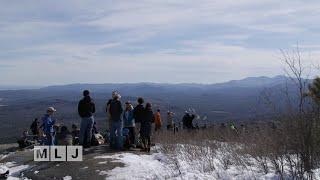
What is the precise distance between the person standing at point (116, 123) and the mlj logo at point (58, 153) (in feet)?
4.40

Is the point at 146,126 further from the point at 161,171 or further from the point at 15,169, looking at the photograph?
the point at 15,169

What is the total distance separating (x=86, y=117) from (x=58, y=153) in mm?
1594

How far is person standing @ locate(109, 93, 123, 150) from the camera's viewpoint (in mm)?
15461

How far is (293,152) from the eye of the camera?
32.5ft

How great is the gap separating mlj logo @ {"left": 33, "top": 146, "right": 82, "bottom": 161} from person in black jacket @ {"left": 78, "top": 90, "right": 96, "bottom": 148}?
121 cm

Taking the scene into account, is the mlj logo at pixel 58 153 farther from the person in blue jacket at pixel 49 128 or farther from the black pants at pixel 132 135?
the black pants at pixel 132 135

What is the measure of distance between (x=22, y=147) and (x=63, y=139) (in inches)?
213

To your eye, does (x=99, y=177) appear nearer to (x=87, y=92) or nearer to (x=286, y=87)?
(x=87, y=92)

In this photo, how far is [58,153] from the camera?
48.2 feet

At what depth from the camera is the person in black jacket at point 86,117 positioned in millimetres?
15656

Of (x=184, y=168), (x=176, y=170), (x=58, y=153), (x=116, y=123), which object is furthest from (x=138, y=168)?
(x=116, y=123)

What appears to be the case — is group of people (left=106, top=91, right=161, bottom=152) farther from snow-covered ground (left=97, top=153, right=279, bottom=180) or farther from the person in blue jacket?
the person in blue jacket

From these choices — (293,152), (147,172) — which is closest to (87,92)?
(147,172)

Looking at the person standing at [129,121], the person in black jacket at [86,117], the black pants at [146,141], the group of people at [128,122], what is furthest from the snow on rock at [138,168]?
the person standing at [129,121]
